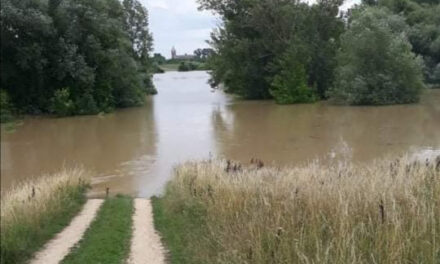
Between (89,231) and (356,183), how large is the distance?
14.3 ft

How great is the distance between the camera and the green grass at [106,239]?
6707 mm

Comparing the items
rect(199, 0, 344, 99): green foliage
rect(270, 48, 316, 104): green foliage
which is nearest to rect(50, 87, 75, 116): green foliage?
rect(199, 0, 344, 99): green foliage

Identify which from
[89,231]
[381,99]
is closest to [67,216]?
[89,231]

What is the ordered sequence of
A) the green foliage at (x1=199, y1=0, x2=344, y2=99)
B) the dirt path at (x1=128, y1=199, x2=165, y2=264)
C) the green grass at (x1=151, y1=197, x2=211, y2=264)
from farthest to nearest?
the green foliage at (x1=199, y1=0, x2=344, y2=99) → the dirt path at (x1=128, y1=199, x2=165, y2=264) → the green grass at (x1=151, y1=197, x2=211, y2=264)

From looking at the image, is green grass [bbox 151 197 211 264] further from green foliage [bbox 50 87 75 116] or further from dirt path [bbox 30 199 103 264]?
green foliage [bbox 50 87 75 116]

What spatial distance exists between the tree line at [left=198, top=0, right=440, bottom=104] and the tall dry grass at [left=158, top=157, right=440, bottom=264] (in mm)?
27352

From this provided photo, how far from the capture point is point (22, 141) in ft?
77.4

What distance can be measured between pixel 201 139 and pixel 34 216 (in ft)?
48.5

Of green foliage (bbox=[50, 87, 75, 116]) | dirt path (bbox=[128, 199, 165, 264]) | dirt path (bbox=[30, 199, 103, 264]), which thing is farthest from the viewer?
green foliage (bbox=[50, 87, 75, 116])

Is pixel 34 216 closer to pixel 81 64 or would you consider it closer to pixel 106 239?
pixel 106 239

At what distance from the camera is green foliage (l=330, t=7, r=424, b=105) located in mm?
32125

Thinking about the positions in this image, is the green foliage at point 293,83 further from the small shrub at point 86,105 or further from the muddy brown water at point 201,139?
the small shrub at point 86,105

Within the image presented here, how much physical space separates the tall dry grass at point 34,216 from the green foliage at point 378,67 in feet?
Answer: 79.5

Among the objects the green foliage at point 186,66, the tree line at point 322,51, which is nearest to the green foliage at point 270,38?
the tree line at point 322,51
